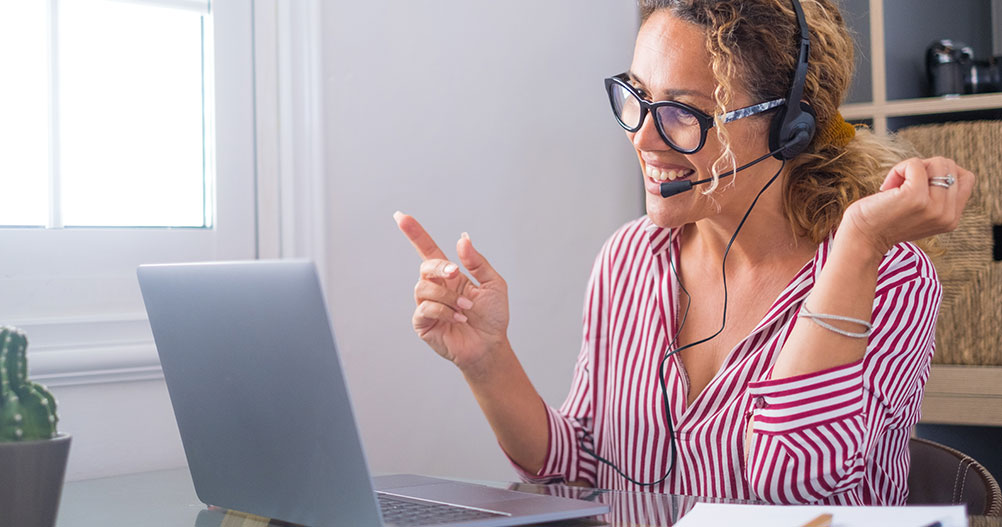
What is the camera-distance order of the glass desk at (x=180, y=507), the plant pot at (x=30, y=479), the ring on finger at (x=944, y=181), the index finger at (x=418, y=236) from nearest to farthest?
the plant pot at (x=30, y=479) → the glass desk at (x=180, y=507) → the ring on finger at (x=944, y=181) → the index finger at (x=418, y=236)

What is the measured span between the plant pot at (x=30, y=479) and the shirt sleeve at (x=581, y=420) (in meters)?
0.72

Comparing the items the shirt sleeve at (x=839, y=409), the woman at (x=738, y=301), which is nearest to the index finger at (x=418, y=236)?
the woman at (x=738, y=301)

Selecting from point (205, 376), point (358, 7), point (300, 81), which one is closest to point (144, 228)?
point (300, 81)

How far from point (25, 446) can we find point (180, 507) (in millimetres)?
296

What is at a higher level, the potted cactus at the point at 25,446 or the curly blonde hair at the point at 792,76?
the curly blonde hair at the point at 792,76

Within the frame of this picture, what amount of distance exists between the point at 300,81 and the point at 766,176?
753 mm

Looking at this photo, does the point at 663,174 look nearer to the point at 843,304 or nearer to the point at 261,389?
the point at 843,304

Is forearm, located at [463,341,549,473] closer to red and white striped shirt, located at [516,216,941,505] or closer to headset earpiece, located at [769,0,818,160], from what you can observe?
red and white striped shirt, located at [516,216,941,505]

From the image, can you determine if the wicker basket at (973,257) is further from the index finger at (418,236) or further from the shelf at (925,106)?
the index finger at (418,236)

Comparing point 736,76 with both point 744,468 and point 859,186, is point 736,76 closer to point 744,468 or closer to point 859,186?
point 859,186

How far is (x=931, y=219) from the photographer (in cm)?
99

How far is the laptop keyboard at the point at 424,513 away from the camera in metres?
0.77

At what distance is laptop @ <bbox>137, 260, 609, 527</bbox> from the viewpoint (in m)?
0.69

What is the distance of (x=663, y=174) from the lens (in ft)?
4.04
